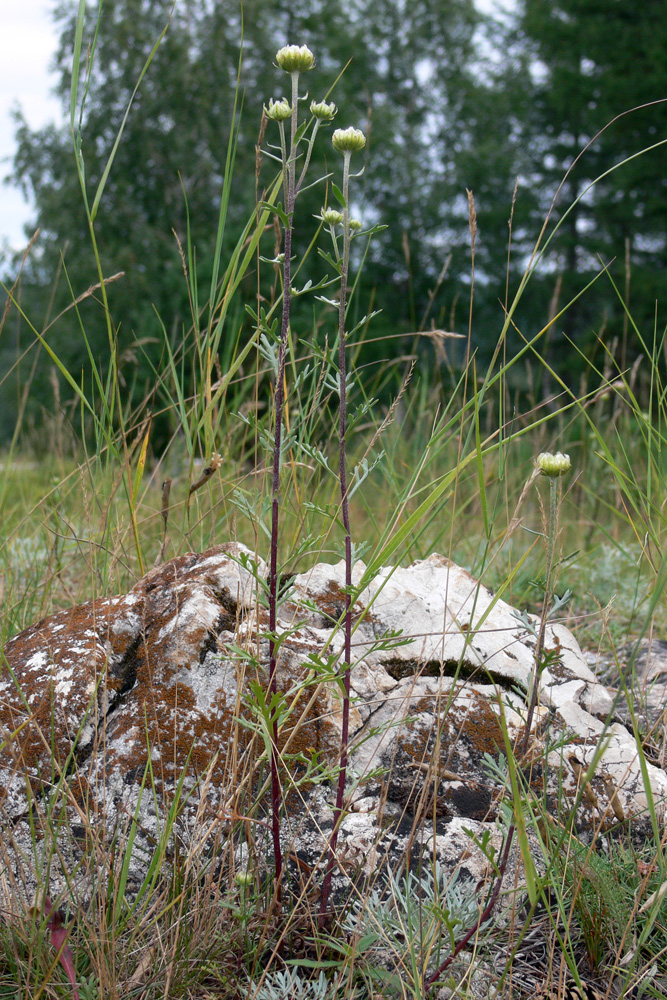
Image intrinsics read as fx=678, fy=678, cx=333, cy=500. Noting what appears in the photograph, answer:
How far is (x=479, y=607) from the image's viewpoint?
1859mm

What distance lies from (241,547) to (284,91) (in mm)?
22519

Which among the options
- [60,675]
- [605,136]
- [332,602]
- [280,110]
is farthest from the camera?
[605,136]

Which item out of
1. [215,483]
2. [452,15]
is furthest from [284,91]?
[215,483]

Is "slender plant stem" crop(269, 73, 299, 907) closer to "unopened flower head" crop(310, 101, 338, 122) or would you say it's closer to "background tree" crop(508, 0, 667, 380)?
"unopened flower head" crop(310, 101, 338, 122)

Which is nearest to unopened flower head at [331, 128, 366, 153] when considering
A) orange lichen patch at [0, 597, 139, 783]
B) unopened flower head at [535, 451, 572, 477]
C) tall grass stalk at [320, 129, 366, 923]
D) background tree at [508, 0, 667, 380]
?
tall grass stalk at [320, 129, 366, 923]

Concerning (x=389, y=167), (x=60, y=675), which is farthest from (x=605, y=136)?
(x=60, y=675)

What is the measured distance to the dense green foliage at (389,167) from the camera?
1582 cm

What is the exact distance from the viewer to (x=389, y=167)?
2103 cm

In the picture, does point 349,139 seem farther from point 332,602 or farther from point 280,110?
point 332,602

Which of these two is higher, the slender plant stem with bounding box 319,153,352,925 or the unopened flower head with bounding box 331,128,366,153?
the unopened flower head with bounding box 331,128,366,153

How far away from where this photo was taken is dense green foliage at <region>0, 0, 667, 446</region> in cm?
1582

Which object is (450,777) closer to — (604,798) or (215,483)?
(604,798)

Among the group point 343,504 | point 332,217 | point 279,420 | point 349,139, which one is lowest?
point 343,504

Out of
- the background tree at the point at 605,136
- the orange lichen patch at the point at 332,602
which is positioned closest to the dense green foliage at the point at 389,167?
the background tree at the point at 605,136
